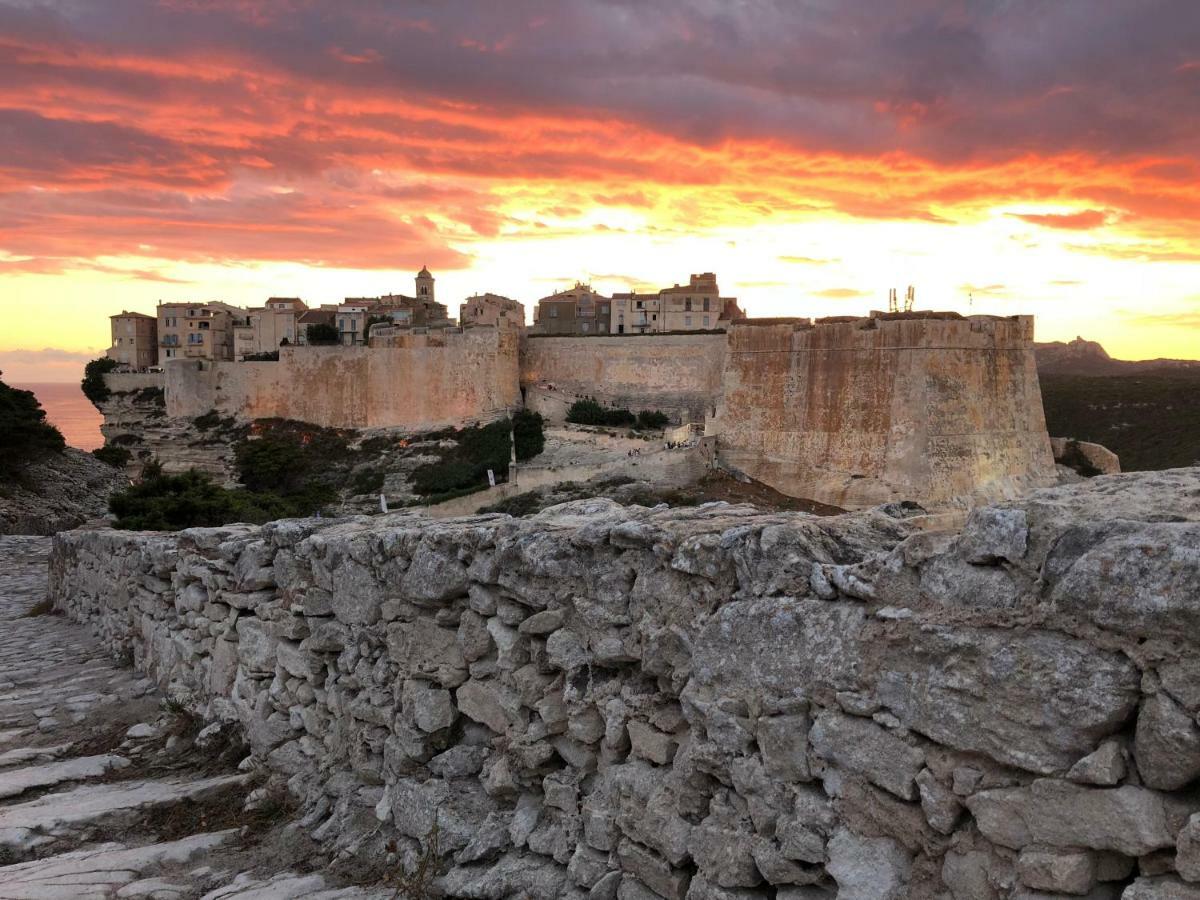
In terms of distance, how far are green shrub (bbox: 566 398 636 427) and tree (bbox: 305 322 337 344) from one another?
2023 cm

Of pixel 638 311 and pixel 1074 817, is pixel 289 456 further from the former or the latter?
pixel 1074 817

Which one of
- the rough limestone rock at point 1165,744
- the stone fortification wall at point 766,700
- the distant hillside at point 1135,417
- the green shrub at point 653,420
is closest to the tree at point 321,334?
the green shrub at point 653,420

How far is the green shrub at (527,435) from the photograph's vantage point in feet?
136

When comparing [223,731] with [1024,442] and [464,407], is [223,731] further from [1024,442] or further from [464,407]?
[464,407]

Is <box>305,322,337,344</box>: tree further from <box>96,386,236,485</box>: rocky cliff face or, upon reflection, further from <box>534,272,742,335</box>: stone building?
<box>534,272,742,335</box>: stone building

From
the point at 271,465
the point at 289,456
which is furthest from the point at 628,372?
the point at 271,465

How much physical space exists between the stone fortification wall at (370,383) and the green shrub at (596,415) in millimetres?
3436

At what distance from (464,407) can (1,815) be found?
137 ft

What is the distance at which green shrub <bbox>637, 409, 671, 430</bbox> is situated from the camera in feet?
144

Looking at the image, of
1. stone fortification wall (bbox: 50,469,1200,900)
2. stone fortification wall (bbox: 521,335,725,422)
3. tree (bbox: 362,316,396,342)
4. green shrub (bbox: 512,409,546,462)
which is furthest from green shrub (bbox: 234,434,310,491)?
stone fortification wall (bbox: 50,469,1200,900)

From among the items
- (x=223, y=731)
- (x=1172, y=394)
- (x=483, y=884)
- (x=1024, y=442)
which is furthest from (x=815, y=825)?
(x=1172, y=394)

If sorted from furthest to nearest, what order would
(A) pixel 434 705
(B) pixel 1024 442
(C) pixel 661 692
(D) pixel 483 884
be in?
(B) pixel 1024 442 < (A) pixel 434 705 < (D) pixel 483 884 < (C) pixel 661 692

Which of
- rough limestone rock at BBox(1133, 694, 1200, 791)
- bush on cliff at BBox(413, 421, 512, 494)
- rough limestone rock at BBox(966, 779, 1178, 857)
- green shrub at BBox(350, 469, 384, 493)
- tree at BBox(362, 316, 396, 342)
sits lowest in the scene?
green shrub at BBox(350, 469, 384, 493)

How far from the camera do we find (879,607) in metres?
2.65
